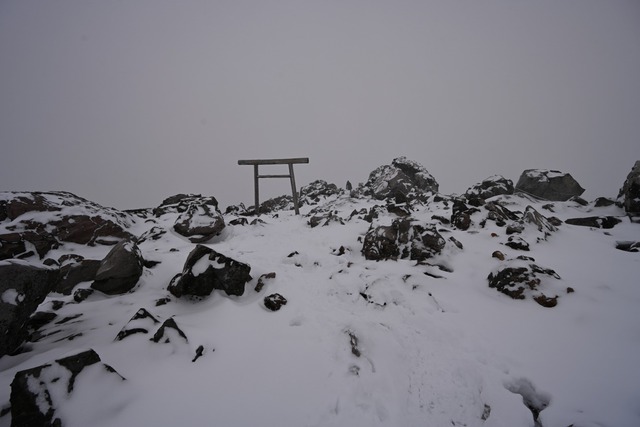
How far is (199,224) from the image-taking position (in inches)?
295

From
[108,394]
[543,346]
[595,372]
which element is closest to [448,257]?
[543,346]

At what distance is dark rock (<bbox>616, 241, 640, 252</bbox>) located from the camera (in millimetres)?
4719

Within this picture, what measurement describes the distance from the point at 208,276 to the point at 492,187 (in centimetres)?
1321

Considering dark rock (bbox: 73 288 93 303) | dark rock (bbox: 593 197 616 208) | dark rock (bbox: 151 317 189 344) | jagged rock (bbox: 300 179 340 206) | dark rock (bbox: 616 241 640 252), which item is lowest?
jagged rock (bbox: 300 179 340 206)

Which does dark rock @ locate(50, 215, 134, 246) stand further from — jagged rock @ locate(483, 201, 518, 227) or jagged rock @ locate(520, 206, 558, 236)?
jagged rock @ locate(520, 206, 558, 236)

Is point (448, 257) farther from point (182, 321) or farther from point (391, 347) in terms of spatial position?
point (182, 321)

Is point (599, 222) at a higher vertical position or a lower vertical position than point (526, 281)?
higher

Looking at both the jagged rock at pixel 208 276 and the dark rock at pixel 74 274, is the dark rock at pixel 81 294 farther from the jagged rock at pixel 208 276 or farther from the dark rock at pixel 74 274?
the jagged rock at pixel 208 276

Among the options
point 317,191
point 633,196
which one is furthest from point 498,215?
point 317,191

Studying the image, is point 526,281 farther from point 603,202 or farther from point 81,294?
point 603,202

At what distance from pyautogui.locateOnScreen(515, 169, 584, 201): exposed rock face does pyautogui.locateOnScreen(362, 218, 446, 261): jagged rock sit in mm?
11210

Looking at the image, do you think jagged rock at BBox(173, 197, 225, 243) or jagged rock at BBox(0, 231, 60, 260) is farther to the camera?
jagged rock at BBox(173, 197, 225, 243)

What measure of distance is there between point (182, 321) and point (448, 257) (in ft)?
14.8

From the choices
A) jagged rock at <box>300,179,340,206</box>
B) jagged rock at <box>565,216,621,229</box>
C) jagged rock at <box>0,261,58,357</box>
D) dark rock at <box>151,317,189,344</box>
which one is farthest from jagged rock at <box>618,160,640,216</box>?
jagged rock at <box>300,179,340,206</box>
